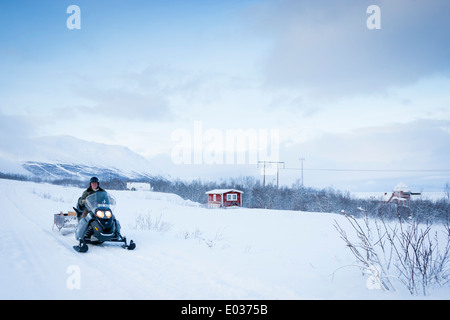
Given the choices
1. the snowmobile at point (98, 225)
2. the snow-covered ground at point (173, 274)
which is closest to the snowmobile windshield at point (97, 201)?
the snowmobile at point (98, 225)

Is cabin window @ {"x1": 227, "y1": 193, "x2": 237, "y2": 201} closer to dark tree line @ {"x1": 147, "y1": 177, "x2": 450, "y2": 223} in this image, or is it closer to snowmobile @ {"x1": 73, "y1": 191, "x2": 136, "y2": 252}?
dark tree line @ {"x1": 147, "y1": 177, "x2": 450, "y2": 223}

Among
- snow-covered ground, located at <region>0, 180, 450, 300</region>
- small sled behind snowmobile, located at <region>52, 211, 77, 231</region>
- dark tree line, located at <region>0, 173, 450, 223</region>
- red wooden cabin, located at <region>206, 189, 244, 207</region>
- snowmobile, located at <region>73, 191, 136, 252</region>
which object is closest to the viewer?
snow-covered ground, located at <region>0, 180, 450, 300</region>

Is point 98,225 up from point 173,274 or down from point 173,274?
up

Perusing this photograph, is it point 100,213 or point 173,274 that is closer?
point 173,274

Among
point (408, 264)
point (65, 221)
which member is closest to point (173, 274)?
point (408, 264)

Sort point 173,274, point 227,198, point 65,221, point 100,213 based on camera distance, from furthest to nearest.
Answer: point 227,198 → point 65,221 → point 100,213 → point 173,274

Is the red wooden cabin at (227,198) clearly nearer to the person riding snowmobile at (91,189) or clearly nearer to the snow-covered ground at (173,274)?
the person riding snowmobile at (91,189)

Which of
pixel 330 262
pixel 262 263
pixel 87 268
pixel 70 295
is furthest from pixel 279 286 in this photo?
pixel 87 268

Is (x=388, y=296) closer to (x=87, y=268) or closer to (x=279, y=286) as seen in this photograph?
(x=279, y=286)

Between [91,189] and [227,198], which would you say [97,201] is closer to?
[91,189]

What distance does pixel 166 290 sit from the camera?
4.10m

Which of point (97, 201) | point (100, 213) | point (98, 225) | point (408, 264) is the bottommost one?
point (408, 264)

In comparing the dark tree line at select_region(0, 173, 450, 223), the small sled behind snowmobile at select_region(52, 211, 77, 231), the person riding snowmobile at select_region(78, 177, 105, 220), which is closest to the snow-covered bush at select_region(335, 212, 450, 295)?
the person riding snowmobile at select_region(78, 177, 105, 220)
